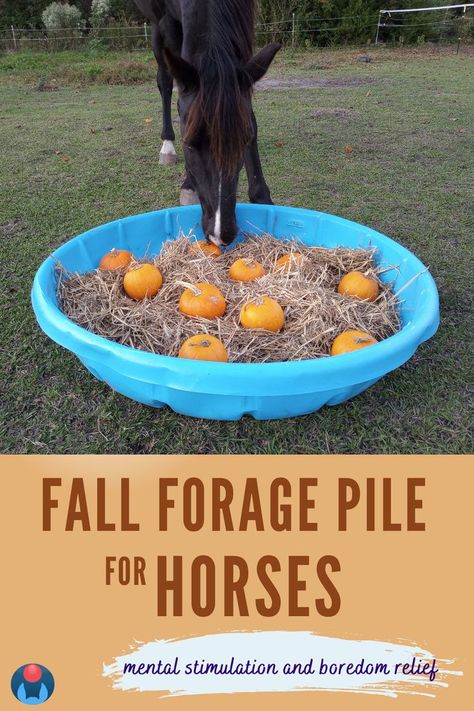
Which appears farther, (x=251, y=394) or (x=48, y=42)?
(x=48, y=42)

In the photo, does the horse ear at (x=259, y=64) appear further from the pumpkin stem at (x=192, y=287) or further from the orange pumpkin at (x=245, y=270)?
the pumpkin stem at (x=192, y=287)

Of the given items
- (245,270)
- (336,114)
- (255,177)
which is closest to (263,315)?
(245,270)

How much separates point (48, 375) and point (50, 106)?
21.6 feet

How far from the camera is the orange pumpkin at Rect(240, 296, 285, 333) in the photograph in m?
2.04

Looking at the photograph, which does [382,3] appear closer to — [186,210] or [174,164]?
[174,164]

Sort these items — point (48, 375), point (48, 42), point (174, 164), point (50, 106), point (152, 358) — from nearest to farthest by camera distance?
point (152, 358) < point (48, 375) < point (174, 164) < point (50, 106) < point (48, 42)

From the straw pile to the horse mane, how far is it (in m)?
0.52

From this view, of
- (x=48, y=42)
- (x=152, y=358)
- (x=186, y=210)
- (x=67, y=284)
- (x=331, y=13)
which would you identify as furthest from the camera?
(x=331, y=13)

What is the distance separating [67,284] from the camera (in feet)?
7.60

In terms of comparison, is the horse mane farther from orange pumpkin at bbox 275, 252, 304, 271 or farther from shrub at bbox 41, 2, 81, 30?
shrub at bbox 41, 2, 81, 30

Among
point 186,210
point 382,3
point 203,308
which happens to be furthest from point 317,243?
point 382,3

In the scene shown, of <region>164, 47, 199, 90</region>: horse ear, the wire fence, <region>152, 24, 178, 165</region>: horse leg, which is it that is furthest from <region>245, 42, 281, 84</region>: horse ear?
the wire fence

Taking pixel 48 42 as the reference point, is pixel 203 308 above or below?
below

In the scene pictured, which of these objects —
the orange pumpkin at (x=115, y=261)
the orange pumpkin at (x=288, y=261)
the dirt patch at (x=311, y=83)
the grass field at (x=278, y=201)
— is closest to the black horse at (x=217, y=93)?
the orange pumpkin at (x=288, y=261)
